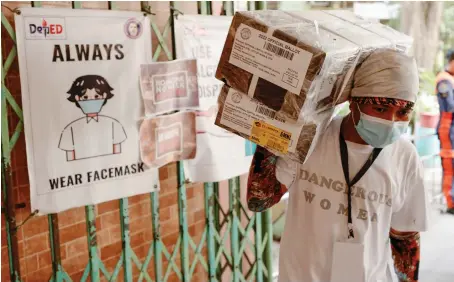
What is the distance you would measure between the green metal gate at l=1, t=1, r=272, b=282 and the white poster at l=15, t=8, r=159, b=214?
7 centimetres


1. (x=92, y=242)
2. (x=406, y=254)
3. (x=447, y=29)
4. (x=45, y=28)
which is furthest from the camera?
(x=447, y=29)

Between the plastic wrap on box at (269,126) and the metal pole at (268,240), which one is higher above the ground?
the plastic wrap on box at (269,126)

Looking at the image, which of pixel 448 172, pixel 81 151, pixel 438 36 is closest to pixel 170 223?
pixel 81 151

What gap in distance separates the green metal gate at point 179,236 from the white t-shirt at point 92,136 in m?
0.19

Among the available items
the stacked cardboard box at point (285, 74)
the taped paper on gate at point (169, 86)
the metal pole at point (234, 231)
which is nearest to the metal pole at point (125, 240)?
the taped paper on gate at point (169, 86)

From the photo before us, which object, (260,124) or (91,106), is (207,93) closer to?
(91,106)

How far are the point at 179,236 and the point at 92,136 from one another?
2.56ft

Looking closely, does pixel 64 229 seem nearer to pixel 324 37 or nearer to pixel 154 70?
pixel 154 70

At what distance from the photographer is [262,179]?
1620 millimetres

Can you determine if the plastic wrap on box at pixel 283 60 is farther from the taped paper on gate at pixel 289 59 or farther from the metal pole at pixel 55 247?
the metal pole at pixel 55 247

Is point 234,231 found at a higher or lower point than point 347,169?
lower

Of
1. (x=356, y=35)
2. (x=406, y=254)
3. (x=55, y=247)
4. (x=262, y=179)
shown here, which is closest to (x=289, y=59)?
(x=356, y=35)

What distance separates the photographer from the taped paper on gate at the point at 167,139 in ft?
7.70

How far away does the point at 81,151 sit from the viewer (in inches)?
83.7
